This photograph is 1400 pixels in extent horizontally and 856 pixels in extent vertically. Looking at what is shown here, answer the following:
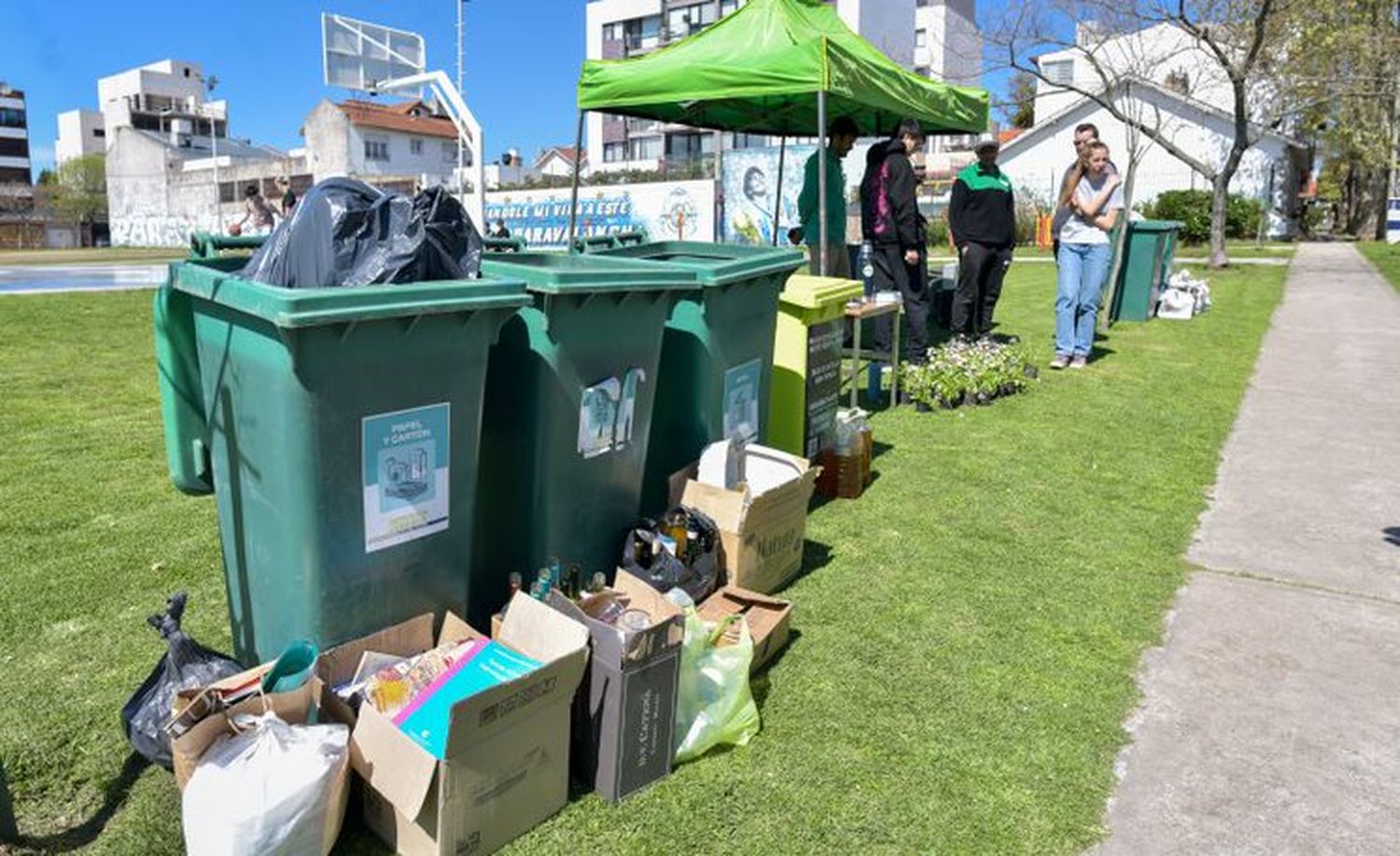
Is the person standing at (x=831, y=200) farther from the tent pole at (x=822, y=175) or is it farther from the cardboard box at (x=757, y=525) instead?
the cardboard box at (x=757, y=525)

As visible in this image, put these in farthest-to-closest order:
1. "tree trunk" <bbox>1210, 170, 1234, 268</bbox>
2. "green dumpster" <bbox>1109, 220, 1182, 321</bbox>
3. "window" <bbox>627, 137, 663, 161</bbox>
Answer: "window" <bbox>627, 137, 663, 161</bbox>
"tree trunk" <bbox>1210, 170, 1234, 268</bbox>
"green dumpster" <bbox>1109, 220, 1182, 321</bbox>

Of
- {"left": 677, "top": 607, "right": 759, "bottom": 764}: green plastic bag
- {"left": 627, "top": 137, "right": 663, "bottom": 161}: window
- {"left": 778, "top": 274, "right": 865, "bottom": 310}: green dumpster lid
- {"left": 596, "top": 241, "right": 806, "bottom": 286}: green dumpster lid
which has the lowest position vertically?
{"left": 677, "top": 607, "right": 759, "bottom": 764}: green plastic bag

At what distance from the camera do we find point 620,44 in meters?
63.8

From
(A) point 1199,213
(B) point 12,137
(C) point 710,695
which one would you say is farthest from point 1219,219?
(B) point 12,137

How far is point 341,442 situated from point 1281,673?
9.96ft

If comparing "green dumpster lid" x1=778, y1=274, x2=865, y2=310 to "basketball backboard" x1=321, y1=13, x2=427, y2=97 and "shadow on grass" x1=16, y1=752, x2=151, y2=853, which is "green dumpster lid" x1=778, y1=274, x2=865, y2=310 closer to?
"shadow on grass" x1=16, y1=752, x2=151, y2=853

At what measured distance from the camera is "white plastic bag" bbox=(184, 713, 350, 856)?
205 centimetres

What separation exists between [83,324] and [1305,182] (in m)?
51.7

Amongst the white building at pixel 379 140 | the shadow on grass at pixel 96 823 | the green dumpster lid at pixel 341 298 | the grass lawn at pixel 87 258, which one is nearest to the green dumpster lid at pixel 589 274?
the green dumpster lid at pixel 341 298

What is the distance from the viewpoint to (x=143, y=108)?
3981 inches

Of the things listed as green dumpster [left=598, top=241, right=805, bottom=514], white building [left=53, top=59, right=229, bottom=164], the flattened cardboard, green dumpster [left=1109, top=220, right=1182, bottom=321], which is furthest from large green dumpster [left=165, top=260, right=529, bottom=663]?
white building [left=53, top=59, right=229, bottom=164]

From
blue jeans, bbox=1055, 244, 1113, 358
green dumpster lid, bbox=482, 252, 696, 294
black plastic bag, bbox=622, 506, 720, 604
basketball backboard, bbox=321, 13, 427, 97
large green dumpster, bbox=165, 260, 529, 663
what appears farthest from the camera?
basketball backboard, bbox=321, 13, 427, 97

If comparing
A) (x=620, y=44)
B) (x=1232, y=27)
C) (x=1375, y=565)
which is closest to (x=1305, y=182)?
(x=1232, y=27)

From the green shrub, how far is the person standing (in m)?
24.1
